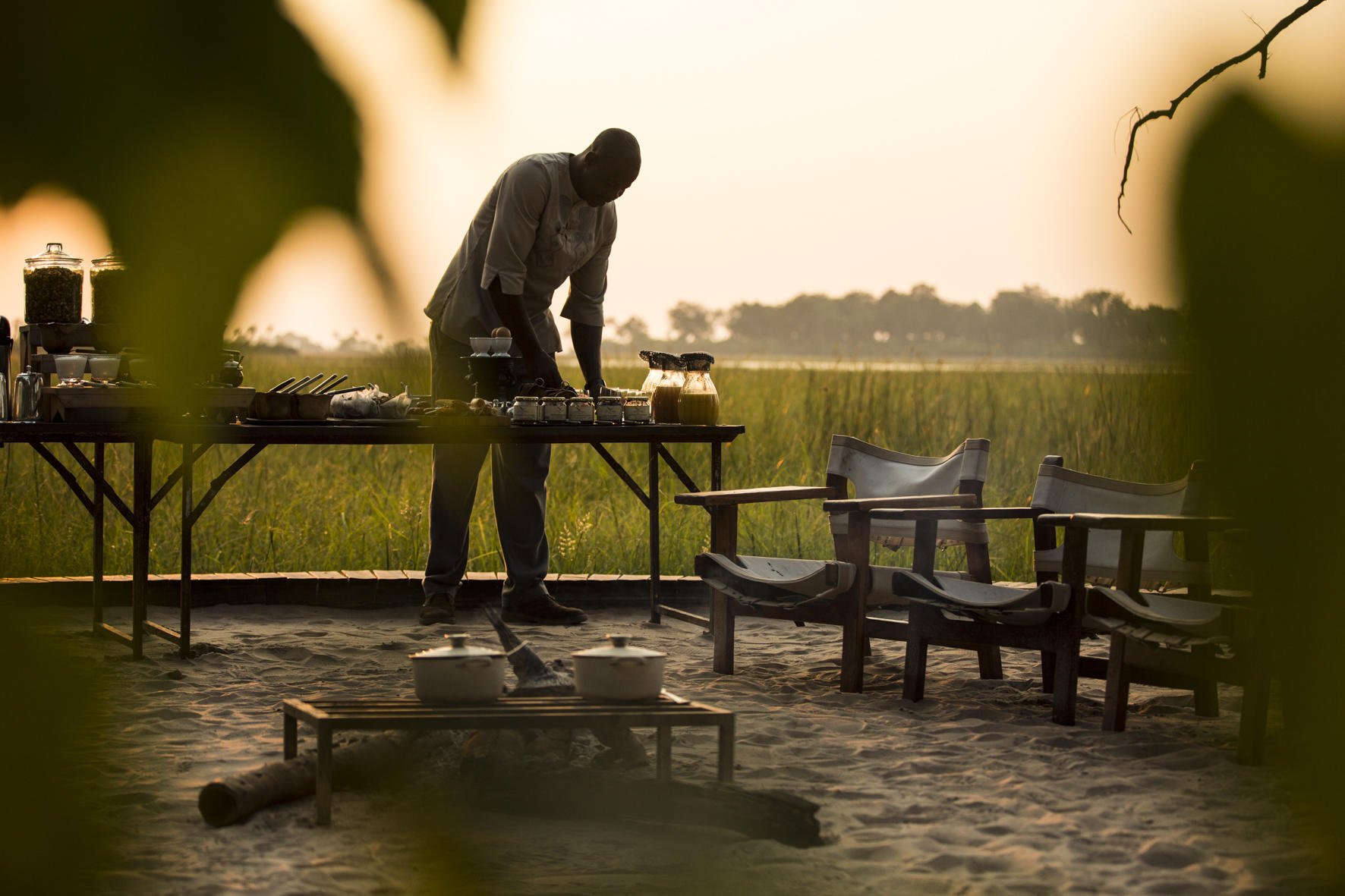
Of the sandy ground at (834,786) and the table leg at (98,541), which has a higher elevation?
the table leg at (98,541)

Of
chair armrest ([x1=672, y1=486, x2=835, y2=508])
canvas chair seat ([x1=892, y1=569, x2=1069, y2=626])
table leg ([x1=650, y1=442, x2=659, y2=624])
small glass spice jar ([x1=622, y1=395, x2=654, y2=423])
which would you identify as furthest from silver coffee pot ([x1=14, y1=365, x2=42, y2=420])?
canvas chair seat ([x1=892, y1=569, x2=1069, y2=626])

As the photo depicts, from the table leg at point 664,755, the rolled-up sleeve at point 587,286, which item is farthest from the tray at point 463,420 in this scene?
the table leg at point 664,755

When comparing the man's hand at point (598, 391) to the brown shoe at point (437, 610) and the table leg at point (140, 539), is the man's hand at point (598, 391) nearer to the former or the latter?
the brown shoe at point (437, 610)

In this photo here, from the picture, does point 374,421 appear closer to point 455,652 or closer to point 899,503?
point 899,503

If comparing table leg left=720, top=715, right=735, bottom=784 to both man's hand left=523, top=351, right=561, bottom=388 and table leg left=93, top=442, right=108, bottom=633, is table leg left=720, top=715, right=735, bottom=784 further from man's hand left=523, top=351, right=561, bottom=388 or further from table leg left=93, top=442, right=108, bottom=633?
table leg left=93, top=442, right=108, bottom=633

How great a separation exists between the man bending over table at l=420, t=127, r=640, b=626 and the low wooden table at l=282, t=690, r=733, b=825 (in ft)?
6.14

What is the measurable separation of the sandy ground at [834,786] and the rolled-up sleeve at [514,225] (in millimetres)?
1361

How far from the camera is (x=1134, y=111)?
1.70 ft

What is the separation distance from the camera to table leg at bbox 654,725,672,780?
288cm

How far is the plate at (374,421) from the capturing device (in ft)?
14.4

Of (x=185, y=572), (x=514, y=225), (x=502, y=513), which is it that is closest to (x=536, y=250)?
(x=514, y=225)

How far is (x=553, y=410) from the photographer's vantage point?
4629 millimetres

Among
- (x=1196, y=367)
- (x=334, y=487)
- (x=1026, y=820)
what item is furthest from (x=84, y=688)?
(x=334, y=487)

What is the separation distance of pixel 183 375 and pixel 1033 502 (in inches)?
156
